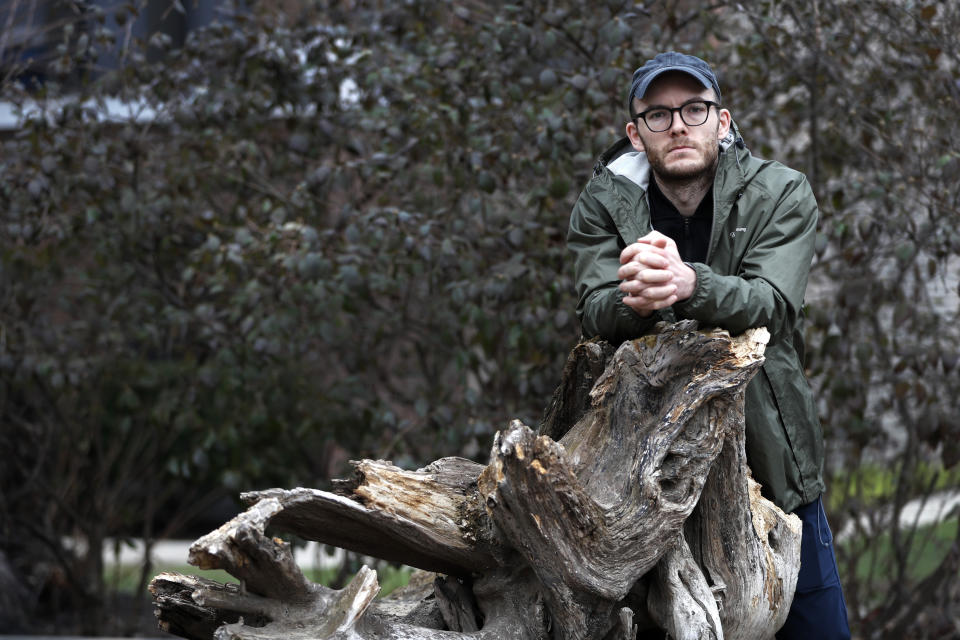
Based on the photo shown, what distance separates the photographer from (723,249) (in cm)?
262

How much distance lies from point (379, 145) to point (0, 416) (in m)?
2.93

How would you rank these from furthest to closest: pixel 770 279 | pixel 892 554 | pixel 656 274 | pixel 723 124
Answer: pixel 892 554
pixel 723 124
pixel 770 279
pixel 656 274

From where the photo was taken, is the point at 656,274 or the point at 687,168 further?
the point at 687,168

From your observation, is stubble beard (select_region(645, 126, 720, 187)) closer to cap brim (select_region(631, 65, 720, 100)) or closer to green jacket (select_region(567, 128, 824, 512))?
green jacket (select_region(567, 128, 824, 512))

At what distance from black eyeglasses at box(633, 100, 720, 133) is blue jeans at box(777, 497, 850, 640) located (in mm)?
1067

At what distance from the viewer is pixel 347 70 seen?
216 inches

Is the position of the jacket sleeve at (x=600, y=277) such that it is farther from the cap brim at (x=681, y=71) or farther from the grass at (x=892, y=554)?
the grass at (x=892, y=554)

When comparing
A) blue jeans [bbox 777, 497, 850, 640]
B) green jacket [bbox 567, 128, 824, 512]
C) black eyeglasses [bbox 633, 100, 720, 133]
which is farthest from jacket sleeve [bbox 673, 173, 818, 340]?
blue jeans [bbox 777, 497, 850, 640]

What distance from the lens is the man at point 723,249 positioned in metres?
2.48

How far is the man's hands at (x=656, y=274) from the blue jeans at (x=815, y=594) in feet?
2.82

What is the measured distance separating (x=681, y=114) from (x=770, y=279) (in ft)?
1.50

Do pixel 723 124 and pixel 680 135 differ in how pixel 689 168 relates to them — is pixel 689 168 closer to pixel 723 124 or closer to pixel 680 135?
pixel 680 135


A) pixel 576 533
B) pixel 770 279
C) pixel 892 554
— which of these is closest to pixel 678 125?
pixel 770 279

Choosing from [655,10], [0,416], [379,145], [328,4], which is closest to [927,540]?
[655,10]
